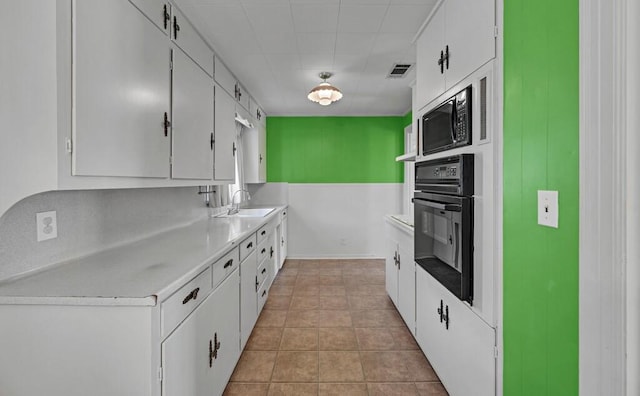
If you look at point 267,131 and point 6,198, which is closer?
point 6,198

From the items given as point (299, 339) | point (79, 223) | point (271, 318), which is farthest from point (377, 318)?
point (79, 223)

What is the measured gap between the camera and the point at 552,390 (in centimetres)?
103

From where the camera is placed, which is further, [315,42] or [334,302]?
[334,302]

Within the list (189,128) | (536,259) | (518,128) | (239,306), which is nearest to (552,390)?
(536,259)

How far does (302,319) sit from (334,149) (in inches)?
126

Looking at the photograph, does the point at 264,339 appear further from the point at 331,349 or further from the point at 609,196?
the point at 609,196

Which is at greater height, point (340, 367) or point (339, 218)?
point (339, 218)

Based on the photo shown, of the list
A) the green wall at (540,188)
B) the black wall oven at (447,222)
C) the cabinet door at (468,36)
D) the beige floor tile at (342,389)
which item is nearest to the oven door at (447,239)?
the black wall oven at (447,222)

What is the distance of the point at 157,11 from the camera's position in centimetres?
176

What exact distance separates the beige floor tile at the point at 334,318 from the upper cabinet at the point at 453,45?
6.63 feet

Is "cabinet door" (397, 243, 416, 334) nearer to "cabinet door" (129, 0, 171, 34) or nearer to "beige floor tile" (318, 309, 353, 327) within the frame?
"beige floor tile" (318, 309, 353, 327)

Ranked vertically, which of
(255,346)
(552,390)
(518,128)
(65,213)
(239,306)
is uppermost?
(518,128)

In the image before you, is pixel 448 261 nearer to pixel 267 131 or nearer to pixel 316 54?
pixel 316 54

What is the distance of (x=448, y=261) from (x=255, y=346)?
5.39 ft
